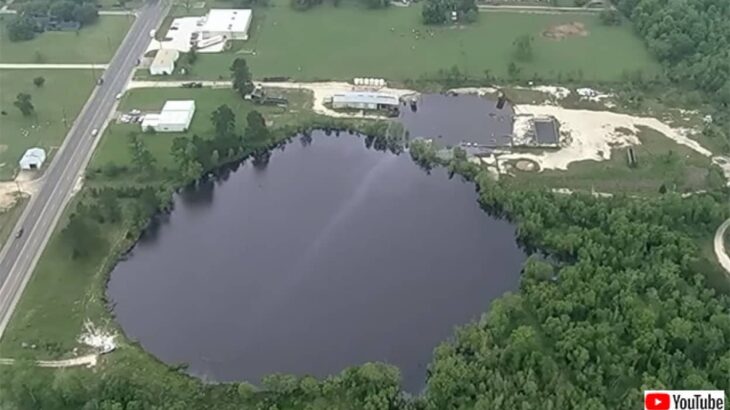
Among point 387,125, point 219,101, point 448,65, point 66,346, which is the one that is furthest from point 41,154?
point 448,65

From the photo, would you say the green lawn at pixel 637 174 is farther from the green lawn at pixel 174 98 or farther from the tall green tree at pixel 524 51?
the green lawn at pixel 174 98

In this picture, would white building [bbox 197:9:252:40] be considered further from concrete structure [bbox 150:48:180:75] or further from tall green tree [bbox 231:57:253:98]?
tall green tree [bbox 231:57:253:98]

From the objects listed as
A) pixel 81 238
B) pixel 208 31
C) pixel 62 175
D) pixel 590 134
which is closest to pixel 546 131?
pixel 590 134

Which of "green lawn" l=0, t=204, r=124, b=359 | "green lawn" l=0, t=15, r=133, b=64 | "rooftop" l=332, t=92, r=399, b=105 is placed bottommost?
"green lawn" l=0, t=204, r=124, b=359

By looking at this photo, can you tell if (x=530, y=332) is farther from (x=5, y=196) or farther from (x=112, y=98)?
(x=112, y=98)

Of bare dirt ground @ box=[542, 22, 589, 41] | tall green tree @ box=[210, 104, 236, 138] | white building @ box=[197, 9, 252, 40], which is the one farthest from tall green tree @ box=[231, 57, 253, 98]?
bare dirt ground @ box=[542, 22, 589, 41]

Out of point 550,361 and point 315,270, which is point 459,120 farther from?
point 550,361
